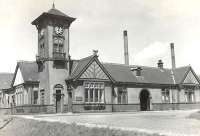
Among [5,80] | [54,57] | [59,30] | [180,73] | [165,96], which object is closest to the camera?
[54,57]

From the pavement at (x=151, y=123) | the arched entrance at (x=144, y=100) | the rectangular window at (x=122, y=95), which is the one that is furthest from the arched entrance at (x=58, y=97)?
the arched entrance at (x=144, y=100)

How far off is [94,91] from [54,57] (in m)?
6.35

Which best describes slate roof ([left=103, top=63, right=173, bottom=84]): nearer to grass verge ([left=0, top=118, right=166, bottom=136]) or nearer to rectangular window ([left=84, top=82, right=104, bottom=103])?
rectangular window ([left=84, top=82, right=104, bottom=103])

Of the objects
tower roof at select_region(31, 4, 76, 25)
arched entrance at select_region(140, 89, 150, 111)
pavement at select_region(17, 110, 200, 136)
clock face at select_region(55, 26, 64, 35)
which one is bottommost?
pavement at select_region(17, 110, 200, 136)

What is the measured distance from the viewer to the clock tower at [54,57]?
39.3m

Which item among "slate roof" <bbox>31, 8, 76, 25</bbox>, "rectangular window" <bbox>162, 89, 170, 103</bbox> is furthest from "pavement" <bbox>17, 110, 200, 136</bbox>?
"rectangular window" <bbox>162, 89, 170, 103</bbox>

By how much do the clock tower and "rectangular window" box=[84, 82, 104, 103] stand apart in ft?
8.78

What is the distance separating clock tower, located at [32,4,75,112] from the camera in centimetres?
3931

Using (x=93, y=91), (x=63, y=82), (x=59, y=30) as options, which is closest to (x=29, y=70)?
(x=63, y=82)

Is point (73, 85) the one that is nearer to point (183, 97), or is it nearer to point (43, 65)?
point (43, 65)

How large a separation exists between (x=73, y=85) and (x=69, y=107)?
2771 mm

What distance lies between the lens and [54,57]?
1560 inches

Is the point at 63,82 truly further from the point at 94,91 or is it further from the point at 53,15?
the point at 53,15

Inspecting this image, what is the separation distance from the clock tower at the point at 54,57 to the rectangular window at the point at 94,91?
2677 mm
